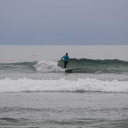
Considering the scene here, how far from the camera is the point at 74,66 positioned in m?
34.1

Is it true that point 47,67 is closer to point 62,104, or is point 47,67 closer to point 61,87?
point 61,87

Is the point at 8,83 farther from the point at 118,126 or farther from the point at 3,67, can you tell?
the point at 3,67

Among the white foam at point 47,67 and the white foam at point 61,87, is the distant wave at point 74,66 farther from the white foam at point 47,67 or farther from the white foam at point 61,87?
the white foam at point 61,87

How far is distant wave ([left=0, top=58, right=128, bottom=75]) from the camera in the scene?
29.4 meters

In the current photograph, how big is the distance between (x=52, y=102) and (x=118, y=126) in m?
3.75

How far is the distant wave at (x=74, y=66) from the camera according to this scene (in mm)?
29359

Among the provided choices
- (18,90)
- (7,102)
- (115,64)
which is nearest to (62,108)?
(7,102)

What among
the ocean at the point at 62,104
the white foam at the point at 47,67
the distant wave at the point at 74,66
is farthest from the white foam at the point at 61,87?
the white foam at the point at 47,67

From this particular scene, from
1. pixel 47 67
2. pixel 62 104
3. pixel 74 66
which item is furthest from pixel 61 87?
pixel 74 66

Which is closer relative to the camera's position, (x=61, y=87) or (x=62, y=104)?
(x=62, y=104)

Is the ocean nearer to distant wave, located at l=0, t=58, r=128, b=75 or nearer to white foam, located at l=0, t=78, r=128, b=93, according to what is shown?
white foam, located at l=0, t=78, r=128, b=93

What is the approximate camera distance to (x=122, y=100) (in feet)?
41.3

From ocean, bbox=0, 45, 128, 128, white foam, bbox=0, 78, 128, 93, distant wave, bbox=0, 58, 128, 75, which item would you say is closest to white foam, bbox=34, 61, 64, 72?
distant wave, bbox=0, 58, 128, 75

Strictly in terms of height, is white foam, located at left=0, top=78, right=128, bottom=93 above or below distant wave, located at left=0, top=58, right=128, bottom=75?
below
